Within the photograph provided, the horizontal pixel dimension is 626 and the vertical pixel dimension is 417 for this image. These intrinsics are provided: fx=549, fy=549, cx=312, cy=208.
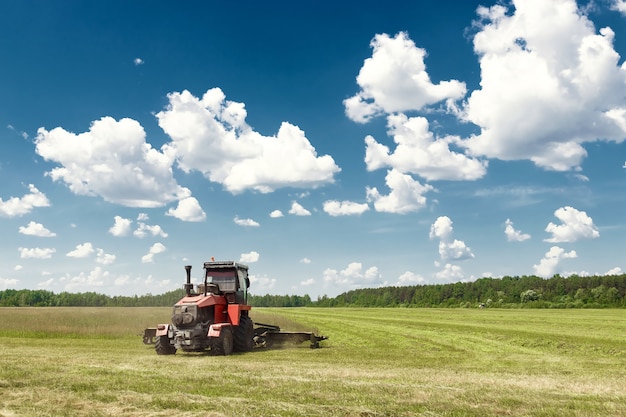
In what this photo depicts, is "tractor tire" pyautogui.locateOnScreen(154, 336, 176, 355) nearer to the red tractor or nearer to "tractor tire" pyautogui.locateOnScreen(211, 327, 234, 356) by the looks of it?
the red tractor

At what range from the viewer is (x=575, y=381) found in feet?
38.1

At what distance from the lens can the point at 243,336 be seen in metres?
18.6

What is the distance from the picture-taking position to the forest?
3676 inches

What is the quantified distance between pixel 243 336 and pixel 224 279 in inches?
86.0

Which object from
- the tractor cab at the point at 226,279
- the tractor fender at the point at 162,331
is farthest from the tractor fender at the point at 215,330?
the tractor cab at the point at 226,279

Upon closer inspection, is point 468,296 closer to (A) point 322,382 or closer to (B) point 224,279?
(B) point 224,279

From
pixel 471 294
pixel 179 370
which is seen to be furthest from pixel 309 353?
pixel 471 294

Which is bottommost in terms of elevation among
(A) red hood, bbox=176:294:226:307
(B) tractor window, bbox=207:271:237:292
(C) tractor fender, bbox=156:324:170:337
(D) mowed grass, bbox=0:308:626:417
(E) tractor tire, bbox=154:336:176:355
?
(D) mowed grass, bbox=0:308:626:417

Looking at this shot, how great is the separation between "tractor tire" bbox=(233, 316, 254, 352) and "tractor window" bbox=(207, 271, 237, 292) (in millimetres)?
1227

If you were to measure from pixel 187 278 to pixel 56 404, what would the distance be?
10.7 m

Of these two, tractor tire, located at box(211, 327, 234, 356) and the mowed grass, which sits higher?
tractor tire, located at box(211, 327, 234, 356)

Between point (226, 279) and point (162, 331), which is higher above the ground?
point (226, 279)

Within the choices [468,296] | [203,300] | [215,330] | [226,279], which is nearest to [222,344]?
[215,330]

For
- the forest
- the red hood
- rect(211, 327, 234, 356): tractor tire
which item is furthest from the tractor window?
the forest
